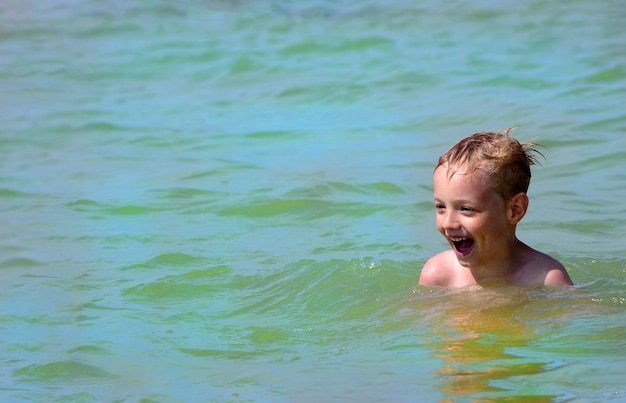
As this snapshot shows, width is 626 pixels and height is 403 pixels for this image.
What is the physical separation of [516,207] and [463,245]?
0.28 m

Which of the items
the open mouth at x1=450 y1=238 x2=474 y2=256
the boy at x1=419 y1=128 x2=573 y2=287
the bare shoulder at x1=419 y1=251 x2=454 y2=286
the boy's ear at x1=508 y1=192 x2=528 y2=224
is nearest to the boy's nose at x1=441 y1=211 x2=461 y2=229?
the boy at x1=419 y1=128 x2=573 y2=287

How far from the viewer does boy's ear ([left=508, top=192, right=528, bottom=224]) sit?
15.4ft

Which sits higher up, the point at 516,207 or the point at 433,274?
the point at 516,207

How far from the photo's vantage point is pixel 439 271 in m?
4.96

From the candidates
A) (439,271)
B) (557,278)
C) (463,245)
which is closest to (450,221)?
(463,245)

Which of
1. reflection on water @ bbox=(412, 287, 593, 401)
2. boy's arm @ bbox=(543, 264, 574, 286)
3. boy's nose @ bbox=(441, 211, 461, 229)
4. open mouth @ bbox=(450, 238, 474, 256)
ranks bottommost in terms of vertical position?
reflection on water @ bbox=(412, 287, 593, 401)

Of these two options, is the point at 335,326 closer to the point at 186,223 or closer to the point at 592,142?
the point at 186,223

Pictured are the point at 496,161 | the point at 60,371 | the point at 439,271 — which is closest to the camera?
the point at 60,371

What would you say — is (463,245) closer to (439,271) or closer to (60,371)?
(439,271)

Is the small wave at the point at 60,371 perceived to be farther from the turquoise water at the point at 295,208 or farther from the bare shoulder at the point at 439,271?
the bare shoulder at the point at 439,271

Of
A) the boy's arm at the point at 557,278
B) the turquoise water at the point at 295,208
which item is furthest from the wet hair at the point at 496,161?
the turquoise water at the point at 295,208

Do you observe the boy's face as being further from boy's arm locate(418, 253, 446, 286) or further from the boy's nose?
boy's arm locate(418, 253, 446, 286)

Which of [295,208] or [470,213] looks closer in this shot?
[470,213]

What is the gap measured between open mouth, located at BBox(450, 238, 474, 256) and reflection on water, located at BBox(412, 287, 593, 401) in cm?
20
